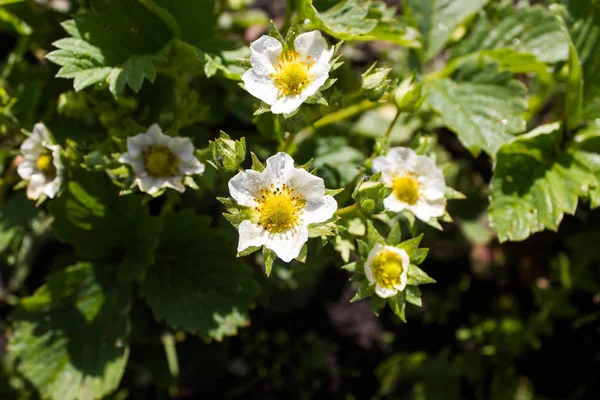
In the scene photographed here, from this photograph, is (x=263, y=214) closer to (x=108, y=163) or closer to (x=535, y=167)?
(x=108, y=163)

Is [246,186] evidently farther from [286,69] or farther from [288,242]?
[286,69]

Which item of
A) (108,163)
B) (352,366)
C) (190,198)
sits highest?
(108,163)

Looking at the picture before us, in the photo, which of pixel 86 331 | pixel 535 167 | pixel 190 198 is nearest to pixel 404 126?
pixel 535 167

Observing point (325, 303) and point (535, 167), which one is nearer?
point (535, 167)

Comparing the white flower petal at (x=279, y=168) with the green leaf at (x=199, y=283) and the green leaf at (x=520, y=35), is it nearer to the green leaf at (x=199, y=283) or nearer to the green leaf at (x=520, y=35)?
the green leaf at (x=199, y=283)

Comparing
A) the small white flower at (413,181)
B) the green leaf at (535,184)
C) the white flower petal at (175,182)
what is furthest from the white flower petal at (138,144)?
the green leaf at (535,184)

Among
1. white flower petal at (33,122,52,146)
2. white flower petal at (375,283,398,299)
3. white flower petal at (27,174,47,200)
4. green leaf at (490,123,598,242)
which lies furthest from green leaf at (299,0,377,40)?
white flower petal at (27,174,47,200)
